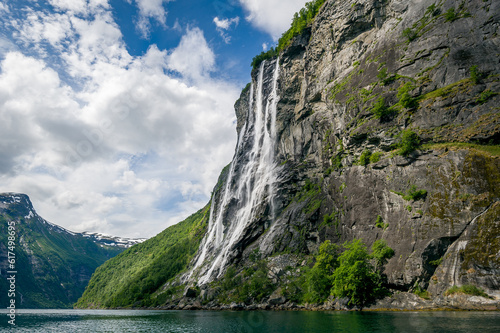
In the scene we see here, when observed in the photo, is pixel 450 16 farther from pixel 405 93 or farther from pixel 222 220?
pixel 222 220

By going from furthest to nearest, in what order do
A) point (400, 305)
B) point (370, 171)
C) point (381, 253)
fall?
point (370, 171) < point (381, 253) < point (400, 305)

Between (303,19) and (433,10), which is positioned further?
(303,19)

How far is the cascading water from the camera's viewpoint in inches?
2886

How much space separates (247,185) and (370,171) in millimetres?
38457

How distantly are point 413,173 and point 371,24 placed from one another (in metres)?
35.9

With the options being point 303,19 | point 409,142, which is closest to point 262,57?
point 303,19

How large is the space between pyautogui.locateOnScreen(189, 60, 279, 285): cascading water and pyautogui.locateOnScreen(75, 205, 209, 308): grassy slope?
62.4 feet

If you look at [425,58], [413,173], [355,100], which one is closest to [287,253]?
[413,173]

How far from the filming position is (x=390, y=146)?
155 ft

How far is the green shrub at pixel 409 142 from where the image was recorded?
42.9m

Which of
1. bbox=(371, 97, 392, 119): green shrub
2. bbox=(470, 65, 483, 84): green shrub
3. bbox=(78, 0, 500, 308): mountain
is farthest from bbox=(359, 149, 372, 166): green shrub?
bbox=(470, 65, 483, 84): green shrub

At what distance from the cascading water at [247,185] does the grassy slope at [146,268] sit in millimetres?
19006

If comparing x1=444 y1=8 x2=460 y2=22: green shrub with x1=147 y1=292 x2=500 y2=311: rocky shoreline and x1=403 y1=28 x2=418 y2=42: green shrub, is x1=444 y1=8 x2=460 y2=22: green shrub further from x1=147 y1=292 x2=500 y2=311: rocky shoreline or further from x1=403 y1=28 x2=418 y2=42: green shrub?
x1=147 y1=292 x2=500 y2=311: rocky shoreline

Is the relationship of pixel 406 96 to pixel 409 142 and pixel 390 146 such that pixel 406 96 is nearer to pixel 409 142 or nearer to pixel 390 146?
pixel 390 146
